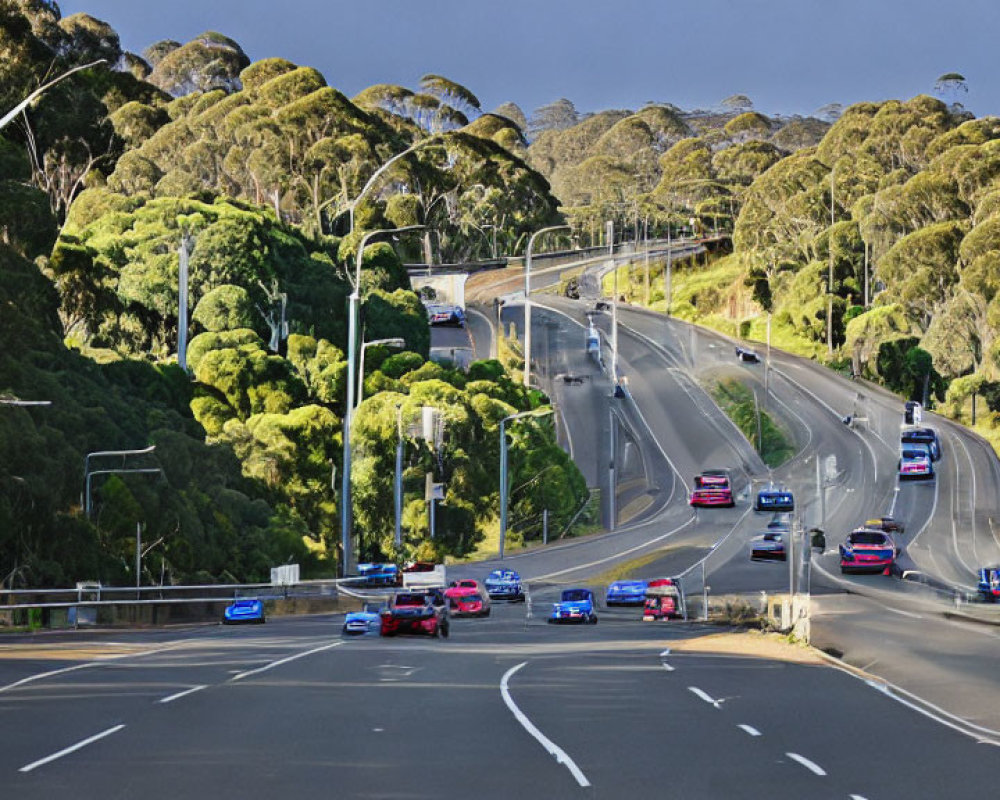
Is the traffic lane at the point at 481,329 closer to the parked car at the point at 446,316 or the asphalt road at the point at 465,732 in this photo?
the parked car at the point at 446,316

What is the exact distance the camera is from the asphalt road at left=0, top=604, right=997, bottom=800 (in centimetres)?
1454

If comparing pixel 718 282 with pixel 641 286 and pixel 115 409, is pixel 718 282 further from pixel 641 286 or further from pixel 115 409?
pixel 115 409

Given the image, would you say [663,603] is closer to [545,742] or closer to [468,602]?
[468,602]

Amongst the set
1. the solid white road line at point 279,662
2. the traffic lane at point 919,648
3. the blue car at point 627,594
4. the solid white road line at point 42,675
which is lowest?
the blue car at point 627,594

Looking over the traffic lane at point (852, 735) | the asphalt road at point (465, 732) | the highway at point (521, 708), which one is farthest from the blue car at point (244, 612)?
the traffic lane at point (852, 735)

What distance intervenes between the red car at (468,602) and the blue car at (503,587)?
10106 millimetres

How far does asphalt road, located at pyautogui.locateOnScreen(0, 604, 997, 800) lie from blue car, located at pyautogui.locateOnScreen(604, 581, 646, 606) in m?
33.1

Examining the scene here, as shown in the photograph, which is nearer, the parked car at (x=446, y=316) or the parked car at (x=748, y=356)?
the parked car at (x=748, y=356)

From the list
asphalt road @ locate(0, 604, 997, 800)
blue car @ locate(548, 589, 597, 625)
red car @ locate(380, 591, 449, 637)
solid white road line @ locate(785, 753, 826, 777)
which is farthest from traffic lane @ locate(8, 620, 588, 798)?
blue car @ locate(548, 589, 597, 625)

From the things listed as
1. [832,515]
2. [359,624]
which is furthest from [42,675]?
[832,515]

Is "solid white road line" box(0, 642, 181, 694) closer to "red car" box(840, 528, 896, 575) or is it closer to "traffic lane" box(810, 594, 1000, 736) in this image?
"traffic lane" box(810, 594, 1000, 736)

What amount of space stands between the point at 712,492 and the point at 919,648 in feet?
194

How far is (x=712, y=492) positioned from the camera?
95.7 meters

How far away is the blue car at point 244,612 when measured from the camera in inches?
1914
